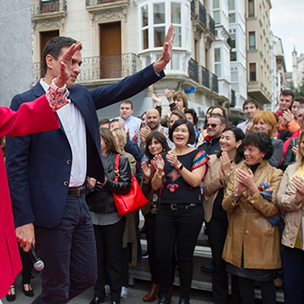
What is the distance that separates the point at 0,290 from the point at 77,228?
2.82ft

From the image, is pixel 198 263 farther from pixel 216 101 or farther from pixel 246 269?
pixel 216 101

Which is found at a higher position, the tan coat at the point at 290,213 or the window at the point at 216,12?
the window at the point at 216,12

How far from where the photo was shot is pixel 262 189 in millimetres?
3396

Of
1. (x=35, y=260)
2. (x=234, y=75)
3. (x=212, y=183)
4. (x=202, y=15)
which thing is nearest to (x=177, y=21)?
(x=202, y=15)

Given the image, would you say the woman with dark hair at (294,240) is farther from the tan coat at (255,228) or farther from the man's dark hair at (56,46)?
the man's dark hair at (56,46)

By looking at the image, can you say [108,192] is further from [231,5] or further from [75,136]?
[231,5]

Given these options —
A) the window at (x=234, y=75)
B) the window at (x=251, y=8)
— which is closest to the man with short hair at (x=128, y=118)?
the window at (x=234, y=75)

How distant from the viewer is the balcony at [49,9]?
16.5m

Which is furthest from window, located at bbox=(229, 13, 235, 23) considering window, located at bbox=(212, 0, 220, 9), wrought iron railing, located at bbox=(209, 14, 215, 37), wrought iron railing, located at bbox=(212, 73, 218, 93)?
wrought iron railing, located at bbox=(212, 73, 218, 93)

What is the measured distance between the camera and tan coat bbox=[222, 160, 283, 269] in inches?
133

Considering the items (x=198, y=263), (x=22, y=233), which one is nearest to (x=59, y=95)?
(x=22, y=233)

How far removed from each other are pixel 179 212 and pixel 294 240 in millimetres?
1203

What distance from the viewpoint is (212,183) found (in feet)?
13.1

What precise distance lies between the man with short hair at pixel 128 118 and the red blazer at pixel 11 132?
176 inches
